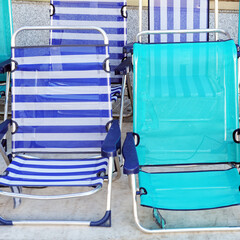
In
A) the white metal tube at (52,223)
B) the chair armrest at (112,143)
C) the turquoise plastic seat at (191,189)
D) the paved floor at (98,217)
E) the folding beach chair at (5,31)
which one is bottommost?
the paved floor at (98,217)

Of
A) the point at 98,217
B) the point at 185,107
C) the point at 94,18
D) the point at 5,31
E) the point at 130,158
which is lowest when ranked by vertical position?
the point at 98,217

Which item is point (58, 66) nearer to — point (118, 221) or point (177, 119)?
point (177, 119)

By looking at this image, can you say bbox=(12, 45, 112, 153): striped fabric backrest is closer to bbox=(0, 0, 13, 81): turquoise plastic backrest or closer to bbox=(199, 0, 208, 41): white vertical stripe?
bbox=(0, 0, 13, 81): turquoise plastic backrest

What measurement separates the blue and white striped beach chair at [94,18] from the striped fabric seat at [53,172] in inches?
55.0

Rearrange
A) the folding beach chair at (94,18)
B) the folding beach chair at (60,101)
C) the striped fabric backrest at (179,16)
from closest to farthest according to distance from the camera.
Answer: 1. the folding beach chair at (60,101)
2. the folding beach chair at (94,18)
3. the striped fabric backrest at (179,16)

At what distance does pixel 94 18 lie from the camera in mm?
4133

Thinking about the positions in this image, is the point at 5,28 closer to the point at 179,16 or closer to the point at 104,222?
the point at 179,16

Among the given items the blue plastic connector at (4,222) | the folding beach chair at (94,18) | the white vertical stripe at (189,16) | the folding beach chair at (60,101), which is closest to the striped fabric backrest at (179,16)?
the white vertical stripe at (189,16)

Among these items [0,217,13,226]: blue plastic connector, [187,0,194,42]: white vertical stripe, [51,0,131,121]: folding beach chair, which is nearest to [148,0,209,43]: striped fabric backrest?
[187,0,194,42]: white vertical stripe

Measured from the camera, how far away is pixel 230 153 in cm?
280

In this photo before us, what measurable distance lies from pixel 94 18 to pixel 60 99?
140 cm

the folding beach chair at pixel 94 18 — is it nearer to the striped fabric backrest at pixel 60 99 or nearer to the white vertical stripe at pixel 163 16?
the white vertical stripe at pixel 163 16

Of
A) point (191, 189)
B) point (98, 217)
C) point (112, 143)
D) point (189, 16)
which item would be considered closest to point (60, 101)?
point (112, 143)

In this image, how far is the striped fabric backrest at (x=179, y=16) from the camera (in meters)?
4.21
